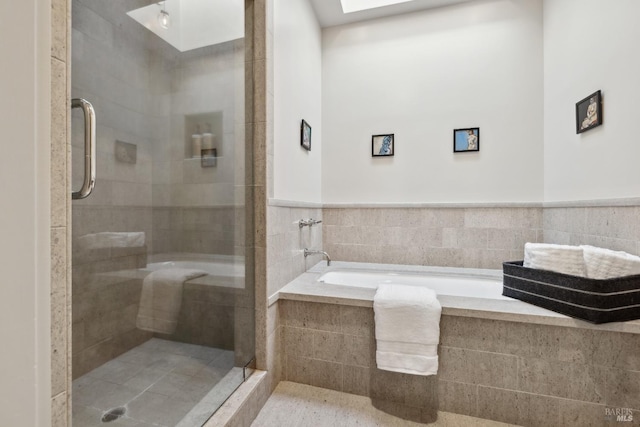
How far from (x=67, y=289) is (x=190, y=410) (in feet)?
3.19

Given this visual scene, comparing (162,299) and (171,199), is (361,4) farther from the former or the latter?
(162,299)

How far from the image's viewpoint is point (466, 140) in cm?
254

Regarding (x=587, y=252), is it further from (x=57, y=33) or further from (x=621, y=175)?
(x=57, y=33)

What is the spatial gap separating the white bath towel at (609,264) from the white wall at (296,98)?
5.94 feet

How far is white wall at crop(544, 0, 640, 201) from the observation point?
153 centimetres

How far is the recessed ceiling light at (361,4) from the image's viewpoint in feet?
8.47

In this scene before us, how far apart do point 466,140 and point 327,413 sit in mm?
2457

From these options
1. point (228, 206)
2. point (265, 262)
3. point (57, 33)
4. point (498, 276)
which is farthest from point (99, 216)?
point (498, 276)

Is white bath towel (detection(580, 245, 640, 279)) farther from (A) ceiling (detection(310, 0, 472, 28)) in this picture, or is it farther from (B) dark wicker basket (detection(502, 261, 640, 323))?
(A) ceiling (detection(310, 0, 472, 28))

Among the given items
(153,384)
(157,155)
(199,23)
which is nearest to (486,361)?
(153,384)

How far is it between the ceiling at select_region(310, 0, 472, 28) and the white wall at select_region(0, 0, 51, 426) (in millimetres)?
2524

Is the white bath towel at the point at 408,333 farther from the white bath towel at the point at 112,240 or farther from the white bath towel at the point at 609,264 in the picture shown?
the white bath towel at the point at 112,240

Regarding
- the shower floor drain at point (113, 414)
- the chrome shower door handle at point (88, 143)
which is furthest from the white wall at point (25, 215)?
the shower floor drain at point (113, 414)

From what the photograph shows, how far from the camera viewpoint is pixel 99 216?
1447 mm
